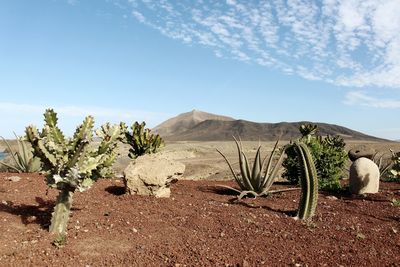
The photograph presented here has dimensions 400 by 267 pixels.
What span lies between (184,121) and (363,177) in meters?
156

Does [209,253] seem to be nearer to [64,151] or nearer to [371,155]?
[64,151]

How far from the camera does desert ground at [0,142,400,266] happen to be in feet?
A: 17.4

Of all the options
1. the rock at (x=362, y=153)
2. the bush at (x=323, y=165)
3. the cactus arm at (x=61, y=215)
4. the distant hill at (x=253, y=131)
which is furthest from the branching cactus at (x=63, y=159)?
the distant hill at (x=253, y=131)

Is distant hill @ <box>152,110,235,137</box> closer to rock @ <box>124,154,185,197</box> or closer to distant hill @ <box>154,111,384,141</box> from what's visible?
distant hill @ <box>154,111,384,141</box>

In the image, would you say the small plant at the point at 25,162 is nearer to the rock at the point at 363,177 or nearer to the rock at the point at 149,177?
the rock at the point at 149,177

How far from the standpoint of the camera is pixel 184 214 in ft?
24.2

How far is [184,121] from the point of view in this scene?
166 m

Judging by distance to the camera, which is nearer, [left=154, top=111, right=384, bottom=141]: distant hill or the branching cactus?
the branching cactus

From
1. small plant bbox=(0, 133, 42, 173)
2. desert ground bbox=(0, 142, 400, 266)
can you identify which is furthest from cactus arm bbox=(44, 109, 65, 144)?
small plant bbox=(0, 133, 42, 173)

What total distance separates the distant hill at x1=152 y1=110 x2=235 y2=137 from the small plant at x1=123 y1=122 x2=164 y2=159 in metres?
140

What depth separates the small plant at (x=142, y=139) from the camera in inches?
480

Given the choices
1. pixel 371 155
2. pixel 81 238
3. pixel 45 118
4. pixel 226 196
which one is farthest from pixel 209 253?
pixel 371 155

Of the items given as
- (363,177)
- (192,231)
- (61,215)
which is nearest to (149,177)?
(192,231)

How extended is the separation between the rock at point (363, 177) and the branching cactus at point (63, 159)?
689 cm
